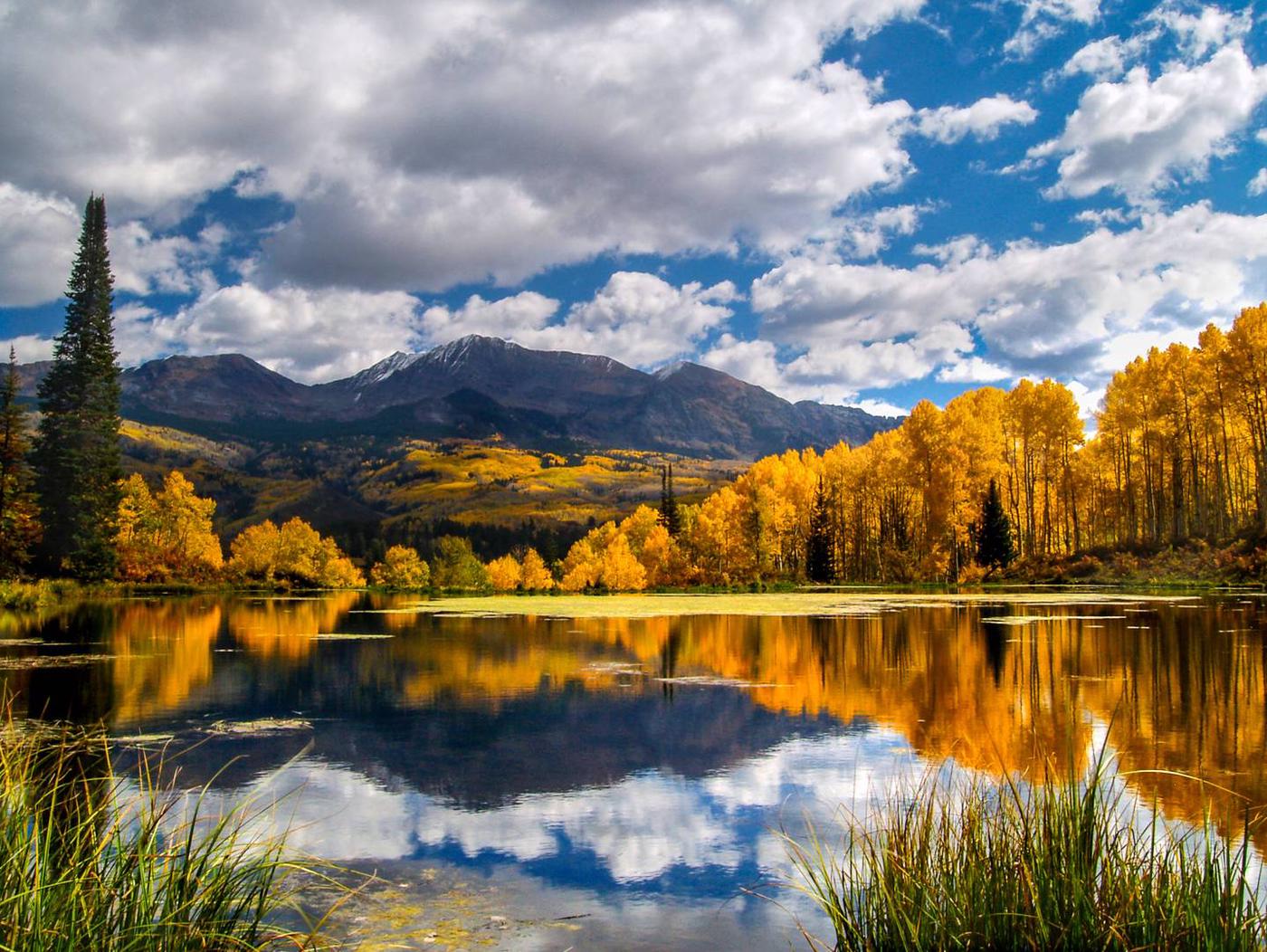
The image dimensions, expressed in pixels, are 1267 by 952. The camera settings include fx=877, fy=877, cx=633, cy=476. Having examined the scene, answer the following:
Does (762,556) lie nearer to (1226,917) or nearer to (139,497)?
(139,497)

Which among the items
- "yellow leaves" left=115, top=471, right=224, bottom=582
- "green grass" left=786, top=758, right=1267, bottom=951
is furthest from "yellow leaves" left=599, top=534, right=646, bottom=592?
"green grass" left=786, top=758, right=1267, bottom=951

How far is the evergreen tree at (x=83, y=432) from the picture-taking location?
209ft

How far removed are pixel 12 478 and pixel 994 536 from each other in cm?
7128

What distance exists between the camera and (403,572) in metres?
143

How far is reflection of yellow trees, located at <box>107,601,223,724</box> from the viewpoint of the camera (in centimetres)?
1973

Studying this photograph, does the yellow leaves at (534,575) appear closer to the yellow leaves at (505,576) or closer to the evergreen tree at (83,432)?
the yellow leaves at (505,576)

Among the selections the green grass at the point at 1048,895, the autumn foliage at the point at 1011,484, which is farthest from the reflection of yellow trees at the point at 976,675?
the autumn foliage at the point at 1011,484

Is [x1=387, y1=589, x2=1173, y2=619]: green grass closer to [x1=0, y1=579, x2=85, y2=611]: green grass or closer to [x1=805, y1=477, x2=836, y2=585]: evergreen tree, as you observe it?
→ [x1=805, y1=477, x2=836, y2=585]: evergreen tree

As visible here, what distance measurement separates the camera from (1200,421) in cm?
6550

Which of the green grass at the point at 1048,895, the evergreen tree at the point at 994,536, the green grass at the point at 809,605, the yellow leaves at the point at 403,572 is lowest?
the yellow leaves at the point at 403,572

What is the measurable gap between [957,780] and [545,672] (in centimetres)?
1525

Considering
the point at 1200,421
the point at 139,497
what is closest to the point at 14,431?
the point at 139,497

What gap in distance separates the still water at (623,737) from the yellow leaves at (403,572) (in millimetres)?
108865

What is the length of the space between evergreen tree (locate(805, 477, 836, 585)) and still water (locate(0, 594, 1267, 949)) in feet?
160
